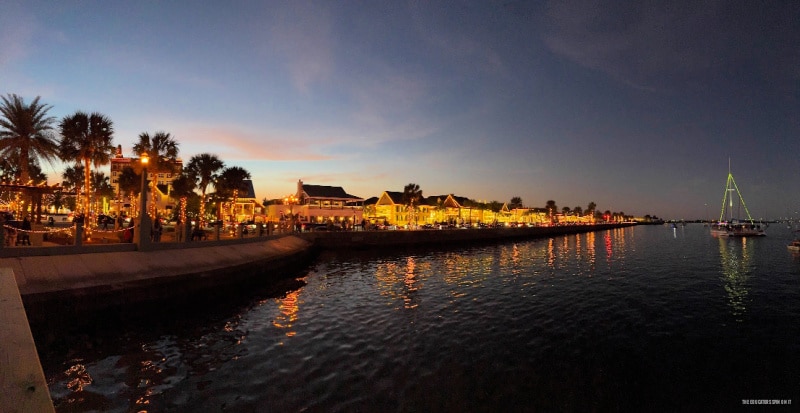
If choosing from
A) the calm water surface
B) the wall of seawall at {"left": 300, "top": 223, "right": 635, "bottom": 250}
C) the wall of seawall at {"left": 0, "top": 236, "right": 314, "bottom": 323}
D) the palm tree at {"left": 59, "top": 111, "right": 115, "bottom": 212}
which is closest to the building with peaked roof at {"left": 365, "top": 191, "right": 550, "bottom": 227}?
the wall of seawall at {"left": 300, "top": 223, "right": 635, "bottom": 250}

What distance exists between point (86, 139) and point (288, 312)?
29210 millimetres

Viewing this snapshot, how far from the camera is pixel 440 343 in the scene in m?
14.1

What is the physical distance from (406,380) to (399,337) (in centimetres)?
395

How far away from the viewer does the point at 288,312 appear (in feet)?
61.4

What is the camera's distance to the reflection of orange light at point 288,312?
16.3 metres

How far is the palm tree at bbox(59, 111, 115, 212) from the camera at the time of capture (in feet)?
111

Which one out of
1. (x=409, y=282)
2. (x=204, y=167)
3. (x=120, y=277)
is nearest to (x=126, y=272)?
(x=120, y=277)

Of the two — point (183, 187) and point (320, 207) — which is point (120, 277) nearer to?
point (183, 187)

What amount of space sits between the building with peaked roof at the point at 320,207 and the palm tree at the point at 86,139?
46886 millimetres

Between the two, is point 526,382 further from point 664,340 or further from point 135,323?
point 135,323

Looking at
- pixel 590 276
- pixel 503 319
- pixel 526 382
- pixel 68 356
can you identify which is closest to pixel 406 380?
pixel 526 382

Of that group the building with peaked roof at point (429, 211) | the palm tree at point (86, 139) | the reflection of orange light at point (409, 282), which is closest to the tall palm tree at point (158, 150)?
the palm tree at point (86, 139)

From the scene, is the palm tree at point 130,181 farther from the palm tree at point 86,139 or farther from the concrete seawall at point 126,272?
the concrete seawall at point 126,272

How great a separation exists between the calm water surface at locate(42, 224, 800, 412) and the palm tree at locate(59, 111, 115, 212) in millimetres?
25135
